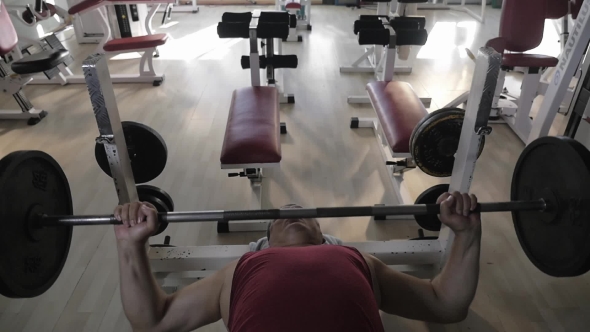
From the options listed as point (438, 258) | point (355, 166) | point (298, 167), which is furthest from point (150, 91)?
point (438, 258)

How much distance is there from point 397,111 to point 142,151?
3.92ft

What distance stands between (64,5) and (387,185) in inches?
183

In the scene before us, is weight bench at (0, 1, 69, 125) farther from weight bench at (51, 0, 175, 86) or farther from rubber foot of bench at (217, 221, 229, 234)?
rubber foot of bench at (217, 221, 229, 234)

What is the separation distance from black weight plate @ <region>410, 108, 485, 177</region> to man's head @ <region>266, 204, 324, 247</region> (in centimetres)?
50

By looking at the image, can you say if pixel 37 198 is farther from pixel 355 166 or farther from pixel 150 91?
pixel 150 91

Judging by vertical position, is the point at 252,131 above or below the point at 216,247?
above

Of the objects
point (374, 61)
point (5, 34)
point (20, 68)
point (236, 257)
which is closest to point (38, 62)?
point (20, 68)

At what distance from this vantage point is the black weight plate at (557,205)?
1.04 meters

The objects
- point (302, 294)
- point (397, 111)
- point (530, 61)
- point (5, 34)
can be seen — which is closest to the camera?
point (302, 294)

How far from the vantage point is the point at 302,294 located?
0.90m

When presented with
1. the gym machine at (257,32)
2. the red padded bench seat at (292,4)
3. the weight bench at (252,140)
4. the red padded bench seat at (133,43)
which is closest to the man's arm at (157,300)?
the weight bench at (252,140)

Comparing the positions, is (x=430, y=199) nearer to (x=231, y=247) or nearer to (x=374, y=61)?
(x=231, y=247)

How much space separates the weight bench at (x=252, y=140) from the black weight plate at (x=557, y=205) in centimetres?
93

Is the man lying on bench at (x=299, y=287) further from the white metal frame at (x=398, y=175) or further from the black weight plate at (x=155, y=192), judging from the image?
the white metal frame at (x=398, y=175)
